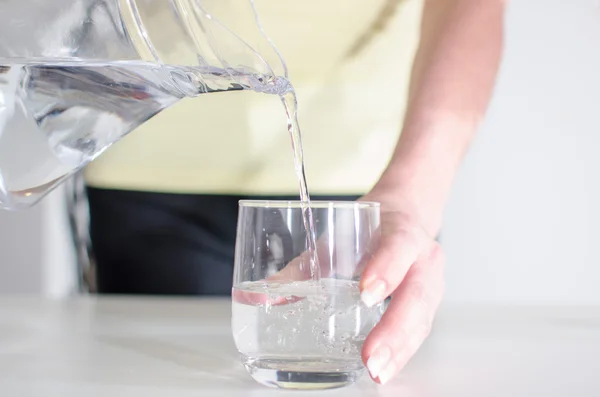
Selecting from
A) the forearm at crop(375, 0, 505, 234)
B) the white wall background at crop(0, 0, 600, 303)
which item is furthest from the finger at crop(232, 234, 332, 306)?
the white wall background at crop(0, 0, 600, 303)

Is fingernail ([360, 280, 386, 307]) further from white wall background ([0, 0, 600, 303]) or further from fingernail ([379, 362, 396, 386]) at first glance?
white wall background ([0, 0, 600, 303])

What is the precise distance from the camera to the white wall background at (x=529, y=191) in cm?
242

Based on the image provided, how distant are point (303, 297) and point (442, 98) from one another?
0.54 m

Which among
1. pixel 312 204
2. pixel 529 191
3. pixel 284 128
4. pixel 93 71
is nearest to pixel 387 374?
pixel 312 204

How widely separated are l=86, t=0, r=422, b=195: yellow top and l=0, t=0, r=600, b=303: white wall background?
1.19 metres

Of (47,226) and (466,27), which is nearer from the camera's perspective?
(466,27)

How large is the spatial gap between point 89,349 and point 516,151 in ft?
6.19

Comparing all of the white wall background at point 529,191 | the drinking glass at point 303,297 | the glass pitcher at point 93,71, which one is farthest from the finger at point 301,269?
the white wall background at point 529,191

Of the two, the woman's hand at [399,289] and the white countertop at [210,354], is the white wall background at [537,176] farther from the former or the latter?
the woman's hand at [399,289]

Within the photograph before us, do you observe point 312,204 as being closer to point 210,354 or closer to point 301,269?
point 301,269

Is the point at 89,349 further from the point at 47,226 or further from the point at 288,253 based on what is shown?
the point at 47,226

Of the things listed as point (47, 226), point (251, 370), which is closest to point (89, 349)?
point (251, 370)

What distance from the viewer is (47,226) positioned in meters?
2.54

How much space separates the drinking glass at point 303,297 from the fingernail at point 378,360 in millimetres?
18
